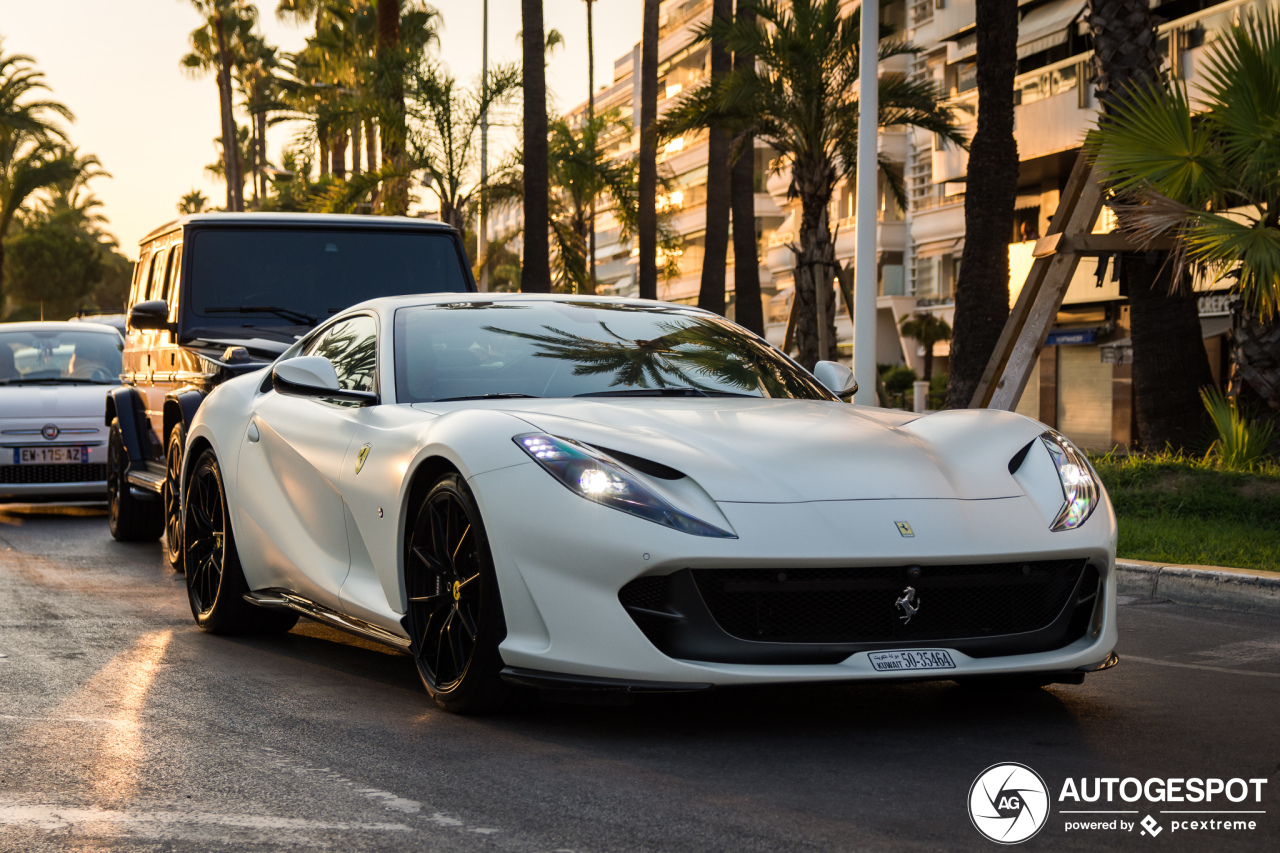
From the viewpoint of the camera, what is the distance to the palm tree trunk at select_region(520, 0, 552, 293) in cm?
2308

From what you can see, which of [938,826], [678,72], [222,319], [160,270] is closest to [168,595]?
[222,319]

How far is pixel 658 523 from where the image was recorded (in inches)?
171

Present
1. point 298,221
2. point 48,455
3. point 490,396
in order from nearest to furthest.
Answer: point 490,396, point 298,221, point 48,455

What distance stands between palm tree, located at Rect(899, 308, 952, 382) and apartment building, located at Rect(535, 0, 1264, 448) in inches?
11.6

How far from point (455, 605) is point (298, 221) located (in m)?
5.70

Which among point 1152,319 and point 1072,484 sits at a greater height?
point 1152,319

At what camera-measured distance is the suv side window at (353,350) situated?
5.94 metres

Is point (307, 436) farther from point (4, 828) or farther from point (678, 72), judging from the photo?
point (678, 72)

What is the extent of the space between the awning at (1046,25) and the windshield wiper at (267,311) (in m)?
24.9

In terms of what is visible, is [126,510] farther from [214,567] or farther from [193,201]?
[193,201]

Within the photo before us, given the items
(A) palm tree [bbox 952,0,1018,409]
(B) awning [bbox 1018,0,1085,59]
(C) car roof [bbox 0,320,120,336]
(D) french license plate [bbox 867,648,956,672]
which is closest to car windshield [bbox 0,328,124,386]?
(C) car roof [bbox 0,320,120,336]

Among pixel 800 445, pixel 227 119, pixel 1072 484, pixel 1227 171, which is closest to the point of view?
pixel 800 445

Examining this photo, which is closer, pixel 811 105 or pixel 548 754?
pixel 548 754

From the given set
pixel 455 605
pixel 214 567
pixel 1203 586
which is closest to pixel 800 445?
pixel 455 605
